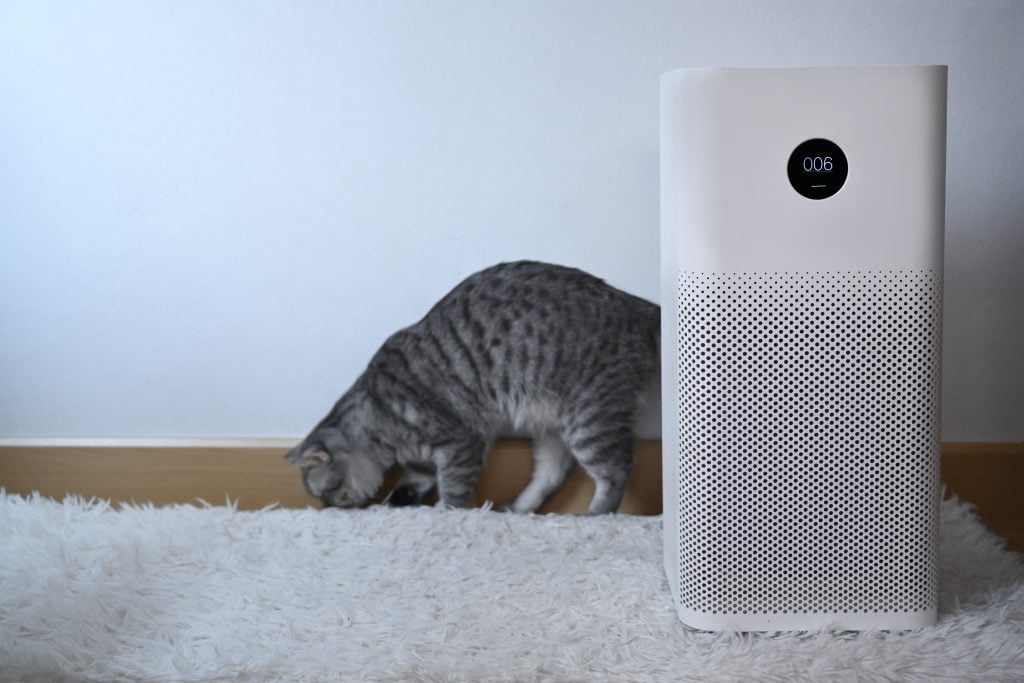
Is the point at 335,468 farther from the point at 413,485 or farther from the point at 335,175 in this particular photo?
the point at 335,175

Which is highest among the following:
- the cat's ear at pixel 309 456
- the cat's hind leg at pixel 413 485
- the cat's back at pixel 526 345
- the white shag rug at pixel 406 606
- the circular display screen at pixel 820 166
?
the circular display screen at pixel 820 166

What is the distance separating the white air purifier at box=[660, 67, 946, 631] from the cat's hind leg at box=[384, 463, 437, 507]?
69 cm

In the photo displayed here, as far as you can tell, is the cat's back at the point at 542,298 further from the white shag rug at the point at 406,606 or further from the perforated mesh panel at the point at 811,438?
the perforated mesh panel at the point at 811,438

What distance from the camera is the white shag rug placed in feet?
3.16

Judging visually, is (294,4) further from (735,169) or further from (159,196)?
(735,169)

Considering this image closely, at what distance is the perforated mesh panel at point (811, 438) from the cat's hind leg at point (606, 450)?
1.52 ft

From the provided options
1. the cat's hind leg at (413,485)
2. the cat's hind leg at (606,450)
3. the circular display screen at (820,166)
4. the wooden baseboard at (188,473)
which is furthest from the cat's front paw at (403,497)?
the circular display screen at (820,166)

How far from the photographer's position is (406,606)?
3.73ft

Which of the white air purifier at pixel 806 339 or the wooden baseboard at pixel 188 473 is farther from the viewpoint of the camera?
the wooden baseboard at pixel 188 473

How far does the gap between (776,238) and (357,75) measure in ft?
2.90

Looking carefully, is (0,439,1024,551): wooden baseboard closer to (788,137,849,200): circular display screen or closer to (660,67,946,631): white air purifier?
(660,67,946,631): white air purifier

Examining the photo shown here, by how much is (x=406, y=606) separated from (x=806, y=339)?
599 millimetres

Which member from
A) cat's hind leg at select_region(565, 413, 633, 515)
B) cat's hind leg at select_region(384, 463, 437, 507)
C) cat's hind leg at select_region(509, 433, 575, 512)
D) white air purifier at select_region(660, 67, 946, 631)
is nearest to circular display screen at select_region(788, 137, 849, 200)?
white air purifier at select_region(660, 67, 946, 631)

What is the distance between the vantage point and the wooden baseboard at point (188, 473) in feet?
5.34
